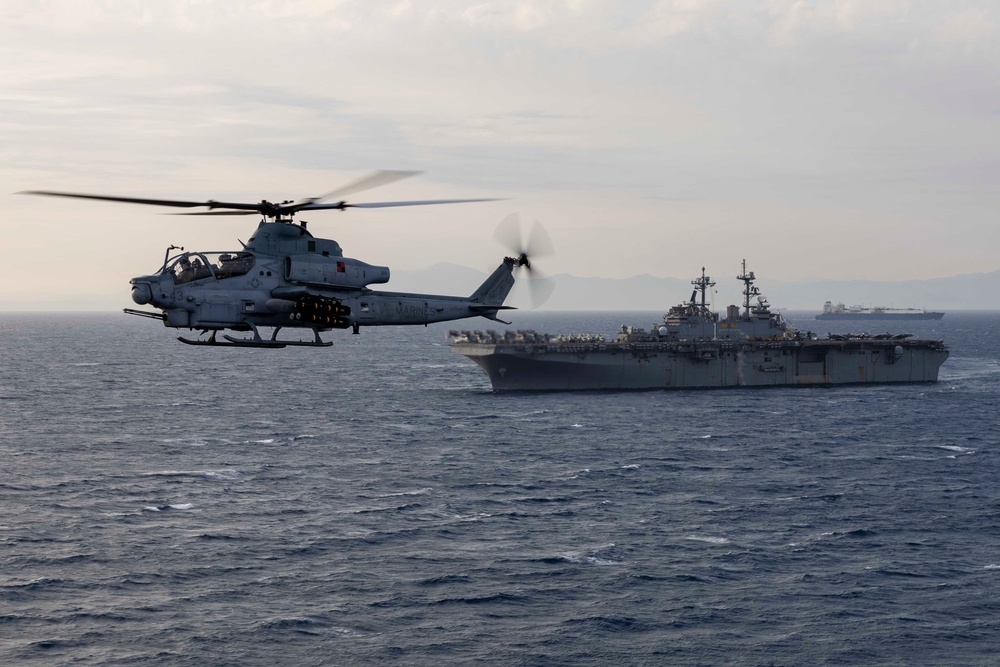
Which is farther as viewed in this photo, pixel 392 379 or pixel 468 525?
pixel 392 379

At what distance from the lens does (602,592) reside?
123ft

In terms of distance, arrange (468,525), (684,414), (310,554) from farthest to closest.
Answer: (684,414), (468,525), (310,554)

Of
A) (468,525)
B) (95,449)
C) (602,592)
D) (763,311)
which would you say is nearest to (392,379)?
(763,311)

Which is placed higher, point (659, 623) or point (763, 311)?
point (763, 311)

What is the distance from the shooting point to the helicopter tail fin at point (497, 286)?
37.5m

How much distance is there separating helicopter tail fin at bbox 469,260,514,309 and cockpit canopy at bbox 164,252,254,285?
34.0 ft

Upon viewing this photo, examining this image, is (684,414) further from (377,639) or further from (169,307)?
(169,307)

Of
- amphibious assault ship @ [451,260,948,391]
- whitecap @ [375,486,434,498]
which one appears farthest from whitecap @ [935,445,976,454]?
whitecap @ [375,486,434,498]

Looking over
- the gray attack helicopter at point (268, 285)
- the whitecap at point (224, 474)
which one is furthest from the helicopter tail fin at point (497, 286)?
the whitecap at point (224, 474)

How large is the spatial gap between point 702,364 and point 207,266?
67.2 m

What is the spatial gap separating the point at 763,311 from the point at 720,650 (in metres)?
69.2

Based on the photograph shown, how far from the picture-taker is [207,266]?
27984 millimetres

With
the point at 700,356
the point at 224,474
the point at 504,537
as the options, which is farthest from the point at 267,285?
the point at 700,356

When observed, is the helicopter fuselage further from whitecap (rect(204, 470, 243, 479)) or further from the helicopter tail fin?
whitecap (rect(204, 470, 243, 479))
